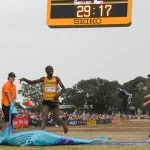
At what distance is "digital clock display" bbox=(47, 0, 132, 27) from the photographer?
15.3m

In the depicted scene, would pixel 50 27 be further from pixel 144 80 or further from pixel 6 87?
pixel 144 80

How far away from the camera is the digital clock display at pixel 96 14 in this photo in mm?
15336

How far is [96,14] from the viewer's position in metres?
15.5

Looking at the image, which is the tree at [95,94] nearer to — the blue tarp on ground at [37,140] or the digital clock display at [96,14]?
the digital clock display at [96,14]

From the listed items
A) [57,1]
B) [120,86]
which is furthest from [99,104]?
[57,1]

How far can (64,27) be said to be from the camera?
15.9 m

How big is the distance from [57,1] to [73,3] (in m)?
0.72

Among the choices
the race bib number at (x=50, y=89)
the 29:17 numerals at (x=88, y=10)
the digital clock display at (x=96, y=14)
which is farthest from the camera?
the 29:17 numerals at (x=88, y=10)

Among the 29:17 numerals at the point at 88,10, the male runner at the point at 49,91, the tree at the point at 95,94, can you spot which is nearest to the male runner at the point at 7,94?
the male runner at the point at 49,91

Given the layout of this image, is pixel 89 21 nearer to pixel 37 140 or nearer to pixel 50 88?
pixel 50 88

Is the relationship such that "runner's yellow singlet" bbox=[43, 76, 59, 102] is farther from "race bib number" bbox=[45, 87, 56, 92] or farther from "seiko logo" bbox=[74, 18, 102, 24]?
"seiko logo" bbox=[74, 18, 102, 24]

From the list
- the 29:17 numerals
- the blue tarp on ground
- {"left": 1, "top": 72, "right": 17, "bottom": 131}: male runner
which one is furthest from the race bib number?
the 29:17 numerals

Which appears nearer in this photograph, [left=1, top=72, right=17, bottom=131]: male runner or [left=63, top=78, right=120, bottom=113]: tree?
[left=1, top=72, right=17, bottom=131]: male runner

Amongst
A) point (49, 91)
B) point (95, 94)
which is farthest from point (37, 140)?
point (95, 94)
